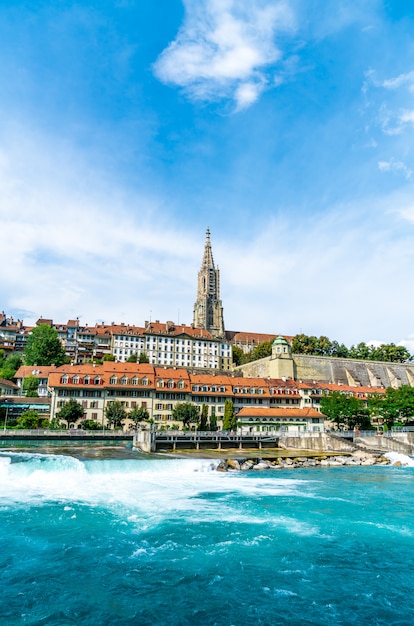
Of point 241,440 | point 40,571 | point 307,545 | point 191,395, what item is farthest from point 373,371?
point 40,571

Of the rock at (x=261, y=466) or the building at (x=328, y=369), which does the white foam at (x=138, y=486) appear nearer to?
the rock at (x=261, y=466)

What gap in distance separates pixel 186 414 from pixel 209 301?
289 ft

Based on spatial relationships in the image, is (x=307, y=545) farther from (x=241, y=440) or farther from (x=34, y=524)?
(x=241, y=440)

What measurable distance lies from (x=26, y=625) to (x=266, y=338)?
141 metres

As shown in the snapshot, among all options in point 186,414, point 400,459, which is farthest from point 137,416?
point 400,459

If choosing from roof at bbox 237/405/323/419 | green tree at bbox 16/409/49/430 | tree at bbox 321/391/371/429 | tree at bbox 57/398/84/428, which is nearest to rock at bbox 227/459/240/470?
roof at bbox 237/405/323/419

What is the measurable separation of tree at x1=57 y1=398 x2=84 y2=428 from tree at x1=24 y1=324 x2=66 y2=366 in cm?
3526

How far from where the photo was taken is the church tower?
14650 cm

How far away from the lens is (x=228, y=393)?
233 feet

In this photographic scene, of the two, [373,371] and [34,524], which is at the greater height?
[373,371]

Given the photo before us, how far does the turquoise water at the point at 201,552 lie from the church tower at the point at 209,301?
366ft

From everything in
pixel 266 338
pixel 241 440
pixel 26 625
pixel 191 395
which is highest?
pixel 266 338

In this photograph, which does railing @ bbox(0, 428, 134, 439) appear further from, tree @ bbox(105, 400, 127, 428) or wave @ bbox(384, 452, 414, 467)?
wave @ bbox(384, 452, 414, 467)

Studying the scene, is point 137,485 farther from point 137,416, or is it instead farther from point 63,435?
point 137,416
